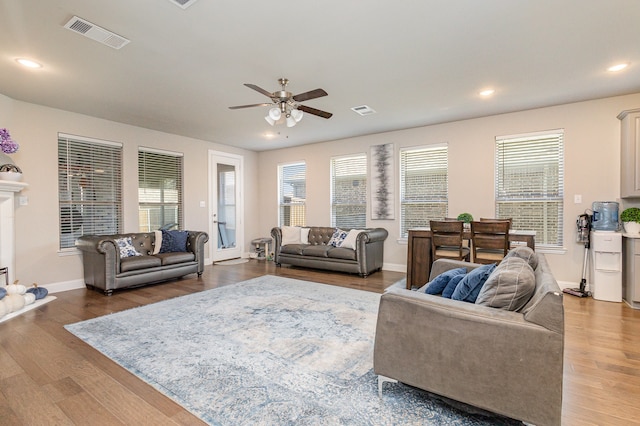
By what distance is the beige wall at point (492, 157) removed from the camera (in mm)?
4094

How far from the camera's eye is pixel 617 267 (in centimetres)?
376

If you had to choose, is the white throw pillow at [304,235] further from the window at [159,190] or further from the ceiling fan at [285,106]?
the ceiling fan at [285,106]

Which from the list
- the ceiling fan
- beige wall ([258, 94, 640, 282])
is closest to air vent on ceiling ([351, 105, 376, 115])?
beige wall ([258, 94, 640, 282])

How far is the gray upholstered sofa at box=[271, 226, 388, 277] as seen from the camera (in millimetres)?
5230

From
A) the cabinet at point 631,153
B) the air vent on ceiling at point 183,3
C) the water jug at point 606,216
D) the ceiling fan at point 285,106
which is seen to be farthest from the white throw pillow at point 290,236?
the cabinet at point 631,153

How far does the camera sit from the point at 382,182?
231 inches

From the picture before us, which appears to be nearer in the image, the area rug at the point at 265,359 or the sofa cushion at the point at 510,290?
the sofa cushion at the point at 510,290

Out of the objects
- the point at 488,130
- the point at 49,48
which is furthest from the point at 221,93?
the point at 488,130

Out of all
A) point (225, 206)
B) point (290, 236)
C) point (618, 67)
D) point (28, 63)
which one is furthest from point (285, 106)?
point (225, 206)

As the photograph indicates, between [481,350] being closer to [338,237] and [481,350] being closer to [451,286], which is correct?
[451,286]

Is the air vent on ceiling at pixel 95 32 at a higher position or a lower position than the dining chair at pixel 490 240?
higher

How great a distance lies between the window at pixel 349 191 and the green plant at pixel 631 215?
373 centimetres

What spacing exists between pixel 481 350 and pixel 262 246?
6.20 metres

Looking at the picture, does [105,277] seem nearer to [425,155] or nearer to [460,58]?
[460,58]
